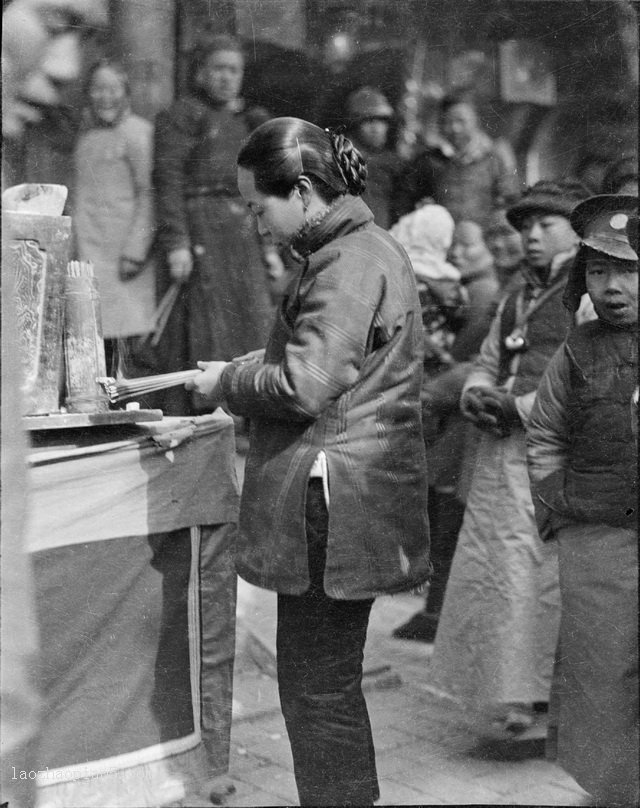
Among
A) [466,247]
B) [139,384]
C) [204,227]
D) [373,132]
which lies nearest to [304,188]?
[139,384]

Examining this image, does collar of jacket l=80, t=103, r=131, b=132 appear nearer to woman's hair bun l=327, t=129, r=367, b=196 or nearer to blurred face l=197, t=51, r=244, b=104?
blurred face l=197, t=51, r=244, b=104

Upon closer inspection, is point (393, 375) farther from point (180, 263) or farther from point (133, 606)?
point (180, 263)

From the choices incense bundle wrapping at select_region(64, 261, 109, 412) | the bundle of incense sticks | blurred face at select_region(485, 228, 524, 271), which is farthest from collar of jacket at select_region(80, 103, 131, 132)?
blurred face at select_region(485, 228, 524, 271)

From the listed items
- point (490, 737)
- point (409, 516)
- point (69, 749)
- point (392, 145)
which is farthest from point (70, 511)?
point (392, 145)

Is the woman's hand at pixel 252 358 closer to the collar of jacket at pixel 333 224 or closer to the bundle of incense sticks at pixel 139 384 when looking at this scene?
the bundle of incense sticks at pixel 139 384

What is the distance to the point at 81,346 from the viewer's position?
2.56 meters

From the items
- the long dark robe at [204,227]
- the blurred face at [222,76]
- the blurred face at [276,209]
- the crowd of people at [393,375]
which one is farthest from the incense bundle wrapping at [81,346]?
the blurred face at [222,76]

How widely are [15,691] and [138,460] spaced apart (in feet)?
2.83

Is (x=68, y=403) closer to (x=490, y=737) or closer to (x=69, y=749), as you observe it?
(x=69, y=749)

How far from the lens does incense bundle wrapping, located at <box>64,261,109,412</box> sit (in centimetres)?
255

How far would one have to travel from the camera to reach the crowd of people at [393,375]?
2.37 meters

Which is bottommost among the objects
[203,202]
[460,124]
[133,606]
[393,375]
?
[133,606]

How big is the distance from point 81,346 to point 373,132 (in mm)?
1332

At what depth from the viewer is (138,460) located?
260 cm
